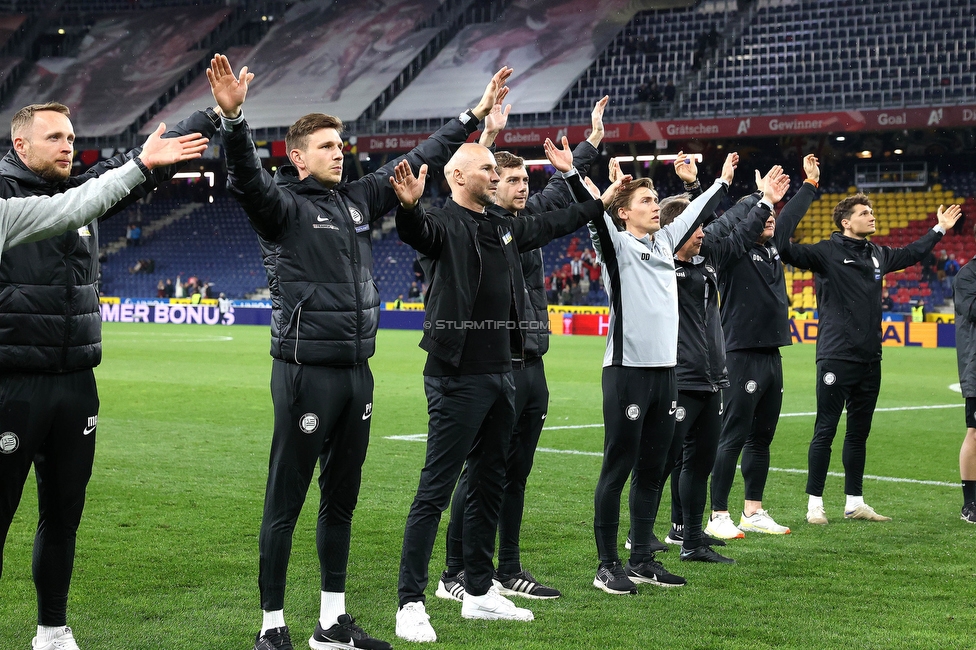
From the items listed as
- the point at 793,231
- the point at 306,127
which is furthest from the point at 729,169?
the point at 306,127

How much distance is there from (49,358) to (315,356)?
1040 mm

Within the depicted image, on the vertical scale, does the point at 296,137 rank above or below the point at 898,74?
below

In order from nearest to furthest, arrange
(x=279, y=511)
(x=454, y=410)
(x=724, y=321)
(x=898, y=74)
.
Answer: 1. (x=279, y=511)
2. (x=454, y=410)
3. (x=724, y=321)
4. (x=898, y=74)

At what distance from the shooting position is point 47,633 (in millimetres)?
4340

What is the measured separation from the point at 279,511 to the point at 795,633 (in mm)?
2338

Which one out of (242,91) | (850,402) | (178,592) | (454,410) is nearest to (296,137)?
(242,91)

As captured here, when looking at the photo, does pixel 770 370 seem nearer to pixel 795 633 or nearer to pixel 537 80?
pixel 795 633

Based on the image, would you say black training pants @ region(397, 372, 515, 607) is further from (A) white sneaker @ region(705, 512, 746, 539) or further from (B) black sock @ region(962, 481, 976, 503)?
(B) black sock @ region(962, 481, 976, 503)

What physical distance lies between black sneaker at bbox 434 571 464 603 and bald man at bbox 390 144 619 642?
298 mm

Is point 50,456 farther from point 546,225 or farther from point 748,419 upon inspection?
point 748,419

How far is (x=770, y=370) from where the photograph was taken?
23.3 ft

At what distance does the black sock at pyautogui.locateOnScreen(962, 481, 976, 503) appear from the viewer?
733cm

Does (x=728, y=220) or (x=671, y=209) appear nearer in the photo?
(x=671, y=209)

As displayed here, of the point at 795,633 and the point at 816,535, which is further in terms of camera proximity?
the point at 816,535
